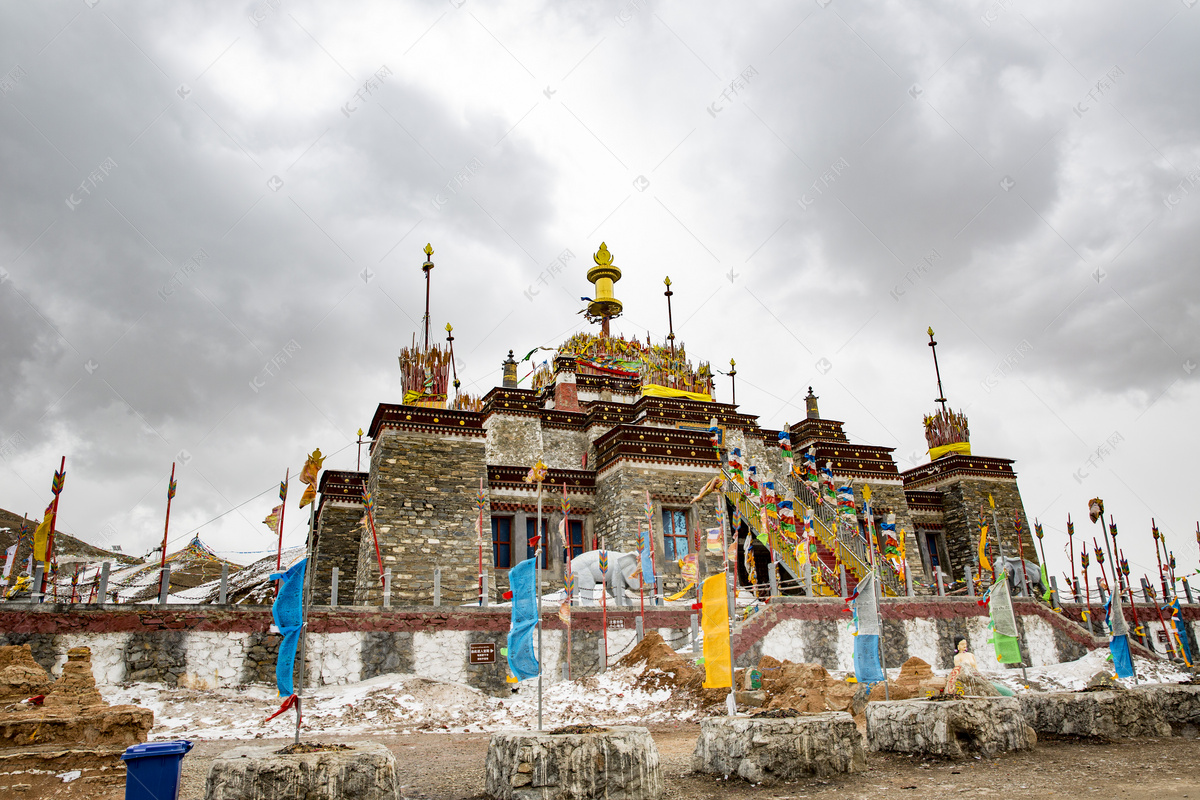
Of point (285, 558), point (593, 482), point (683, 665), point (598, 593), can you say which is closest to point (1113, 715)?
point (683, 665)

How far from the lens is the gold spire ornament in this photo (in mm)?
41156

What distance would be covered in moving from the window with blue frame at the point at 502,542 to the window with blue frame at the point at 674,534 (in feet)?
16.5

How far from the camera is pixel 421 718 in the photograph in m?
15.5

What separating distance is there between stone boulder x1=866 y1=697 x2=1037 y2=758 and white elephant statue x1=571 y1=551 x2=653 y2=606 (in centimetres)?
1138

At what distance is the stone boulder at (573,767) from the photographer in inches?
305

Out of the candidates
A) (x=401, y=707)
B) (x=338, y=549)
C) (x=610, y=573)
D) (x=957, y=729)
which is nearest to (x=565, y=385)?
(x=338, y=549)

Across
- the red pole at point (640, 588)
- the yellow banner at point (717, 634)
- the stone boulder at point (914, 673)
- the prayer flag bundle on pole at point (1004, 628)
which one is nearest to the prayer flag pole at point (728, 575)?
the yellow banner at point (717, 634)

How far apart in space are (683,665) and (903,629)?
818cm

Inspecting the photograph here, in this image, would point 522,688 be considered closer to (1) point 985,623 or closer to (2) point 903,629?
(2) point 903,629

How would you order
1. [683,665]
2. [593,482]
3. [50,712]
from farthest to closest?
[593,482] → [683,665] → [50,712]

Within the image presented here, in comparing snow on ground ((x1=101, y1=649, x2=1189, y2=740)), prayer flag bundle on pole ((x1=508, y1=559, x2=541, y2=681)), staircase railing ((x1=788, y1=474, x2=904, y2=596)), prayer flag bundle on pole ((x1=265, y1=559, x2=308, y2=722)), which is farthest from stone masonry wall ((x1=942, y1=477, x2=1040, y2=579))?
prayer flag bundle on pole ((x1=265, y1=559, x2=308, y2=722))

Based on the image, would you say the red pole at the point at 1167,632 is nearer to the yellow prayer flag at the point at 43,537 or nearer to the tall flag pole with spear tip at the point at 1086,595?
the tall flag pole with spear tip at the point at 1086,595

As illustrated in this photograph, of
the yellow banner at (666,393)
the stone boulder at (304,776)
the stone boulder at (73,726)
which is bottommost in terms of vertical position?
the stone boulder at (304,776)

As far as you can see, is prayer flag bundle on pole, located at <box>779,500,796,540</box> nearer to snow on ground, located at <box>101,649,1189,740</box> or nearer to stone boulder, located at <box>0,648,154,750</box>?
snow on ground, located at <box>101,649,1189,740</box>
